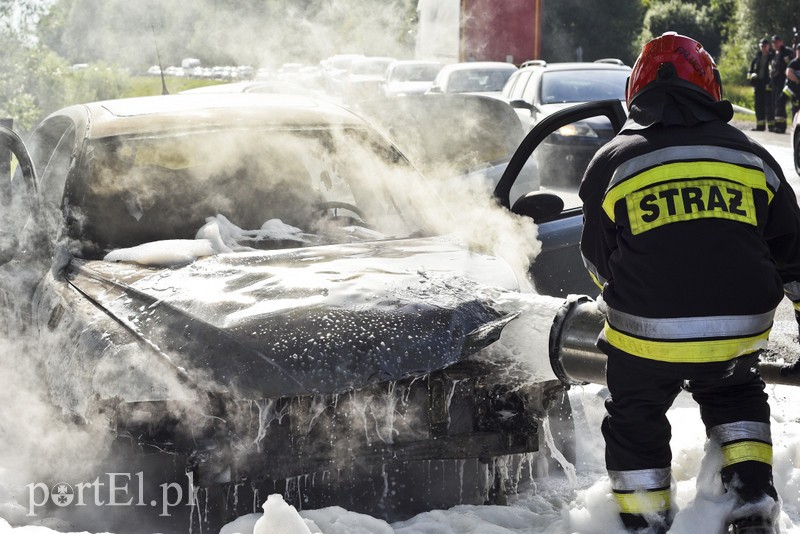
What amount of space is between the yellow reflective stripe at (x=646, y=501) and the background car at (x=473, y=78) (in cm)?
1649

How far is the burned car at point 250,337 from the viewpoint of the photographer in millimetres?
2793

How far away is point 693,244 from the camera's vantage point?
2730 mm

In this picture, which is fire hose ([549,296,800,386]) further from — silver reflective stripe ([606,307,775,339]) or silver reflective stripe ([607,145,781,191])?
silver reflective stripe ([607,145,781,191])

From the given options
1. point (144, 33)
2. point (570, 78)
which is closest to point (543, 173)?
point (570, 78)

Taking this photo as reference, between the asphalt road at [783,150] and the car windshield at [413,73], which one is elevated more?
the car windshield at [413,73]

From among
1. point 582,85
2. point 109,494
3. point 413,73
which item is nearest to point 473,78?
point 413,73

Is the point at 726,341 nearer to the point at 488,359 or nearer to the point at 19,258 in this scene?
the point at 488,359

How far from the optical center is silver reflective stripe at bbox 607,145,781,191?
276 centimetres

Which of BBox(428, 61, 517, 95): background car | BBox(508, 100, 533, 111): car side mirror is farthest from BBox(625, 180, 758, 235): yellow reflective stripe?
BBox(428, 61, 517, 95): background car

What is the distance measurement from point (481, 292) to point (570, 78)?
37.4ft

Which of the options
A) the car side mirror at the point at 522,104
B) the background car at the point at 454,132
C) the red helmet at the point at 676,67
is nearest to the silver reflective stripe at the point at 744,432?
the red helmet at the point at 676,67

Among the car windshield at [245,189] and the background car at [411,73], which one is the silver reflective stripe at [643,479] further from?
the background car at [411,73]

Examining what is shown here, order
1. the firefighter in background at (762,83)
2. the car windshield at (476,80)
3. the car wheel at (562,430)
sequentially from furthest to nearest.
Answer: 1. the firefighter in background at (762,83)
2. the car windshield at (476,80)
3. the car wheel at (562,430)

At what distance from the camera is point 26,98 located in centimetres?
1505
